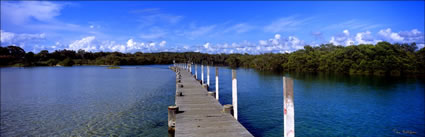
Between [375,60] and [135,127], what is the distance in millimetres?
41473

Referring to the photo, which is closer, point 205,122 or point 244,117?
point 205,122

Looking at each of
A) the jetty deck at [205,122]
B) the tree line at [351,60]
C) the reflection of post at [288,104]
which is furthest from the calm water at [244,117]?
the tree line at [351,60]

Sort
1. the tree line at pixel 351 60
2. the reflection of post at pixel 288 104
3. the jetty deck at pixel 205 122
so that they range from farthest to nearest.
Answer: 1. the tree line at pixel 351 60
2. the jetty deck at pixel 205 122
3. the reflection of post at pixel 288 104

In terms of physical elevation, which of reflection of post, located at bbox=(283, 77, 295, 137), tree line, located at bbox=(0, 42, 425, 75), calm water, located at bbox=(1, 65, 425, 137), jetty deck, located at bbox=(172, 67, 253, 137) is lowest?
calm water, located at bbox=(1, 65, 425, 137)

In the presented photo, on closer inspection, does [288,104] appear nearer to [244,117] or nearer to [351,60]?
[244,117]

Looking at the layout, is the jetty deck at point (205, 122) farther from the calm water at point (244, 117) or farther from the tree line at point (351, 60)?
the tree line at point (351, 60)

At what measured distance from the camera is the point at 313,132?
9375 mm

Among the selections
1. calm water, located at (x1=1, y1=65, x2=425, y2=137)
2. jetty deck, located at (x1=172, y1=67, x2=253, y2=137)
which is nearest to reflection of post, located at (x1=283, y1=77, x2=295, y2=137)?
jetty deck, located at (x1=172, y1=67, x2=253, y2=137)

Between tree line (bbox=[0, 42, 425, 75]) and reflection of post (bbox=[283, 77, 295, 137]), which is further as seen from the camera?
tree line (bbox=[0, 42, 425, 75])

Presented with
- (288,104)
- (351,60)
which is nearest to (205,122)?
(288,104)

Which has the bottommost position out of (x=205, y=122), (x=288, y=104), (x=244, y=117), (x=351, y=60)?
(x=244, y=117)

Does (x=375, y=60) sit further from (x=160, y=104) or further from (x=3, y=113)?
(x=3, y=113)

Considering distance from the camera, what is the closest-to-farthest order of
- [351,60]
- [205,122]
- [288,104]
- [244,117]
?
[288,104], [205,122], [244,117], [351,60]

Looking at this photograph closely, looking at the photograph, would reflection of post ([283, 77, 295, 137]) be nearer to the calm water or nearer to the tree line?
the calm water
